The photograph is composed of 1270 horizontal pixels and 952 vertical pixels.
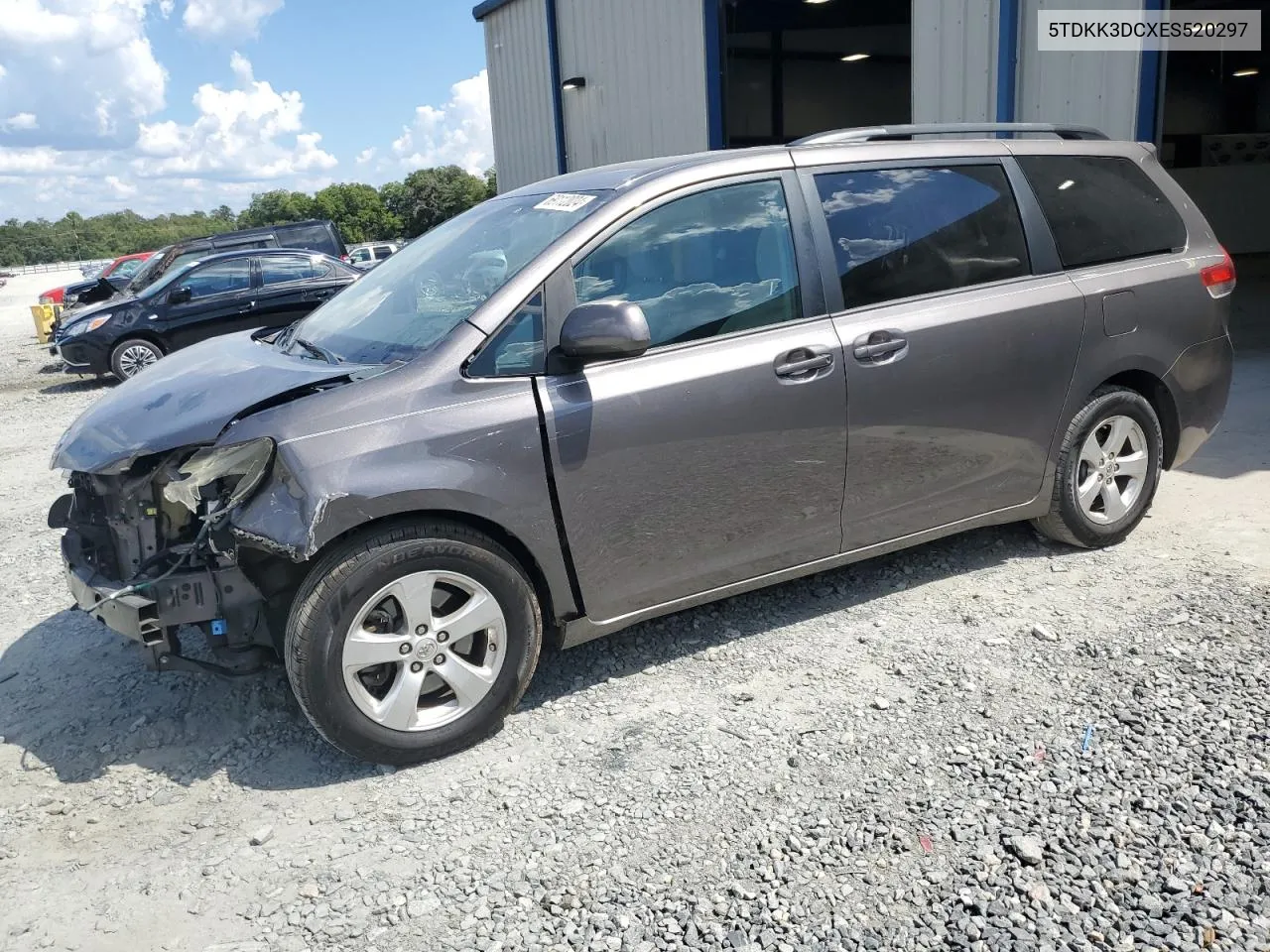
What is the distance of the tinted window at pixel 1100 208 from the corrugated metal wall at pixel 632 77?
782 centimetres

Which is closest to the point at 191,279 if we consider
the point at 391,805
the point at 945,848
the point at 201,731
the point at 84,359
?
the point at 84,359

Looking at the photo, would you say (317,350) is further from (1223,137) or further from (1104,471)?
(1223,137)

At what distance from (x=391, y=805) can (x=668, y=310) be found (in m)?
1.86

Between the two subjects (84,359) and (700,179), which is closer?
(700,179)

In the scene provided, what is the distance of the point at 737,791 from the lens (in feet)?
9.96

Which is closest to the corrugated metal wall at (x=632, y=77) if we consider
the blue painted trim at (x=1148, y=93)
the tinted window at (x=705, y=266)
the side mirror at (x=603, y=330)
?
the blue painted trim at (x=1148, y=93)

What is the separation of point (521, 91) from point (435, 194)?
80333 millimetres

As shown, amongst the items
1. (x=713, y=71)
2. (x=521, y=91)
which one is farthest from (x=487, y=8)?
(x=713, y=71)

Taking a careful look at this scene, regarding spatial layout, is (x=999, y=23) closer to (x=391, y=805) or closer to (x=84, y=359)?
Result: (x=391, y=805)

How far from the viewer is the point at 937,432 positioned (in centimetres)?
400

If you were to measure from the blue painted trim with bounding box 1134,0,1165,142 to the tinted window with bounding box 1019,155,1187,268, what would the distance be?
3.62 m

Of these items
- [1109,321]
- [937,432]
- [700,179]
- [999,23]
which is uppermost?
[999,23]

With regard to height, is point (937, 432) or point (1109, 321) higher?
point (1109, 321)

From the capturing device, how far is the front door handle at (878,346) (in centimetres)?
378
